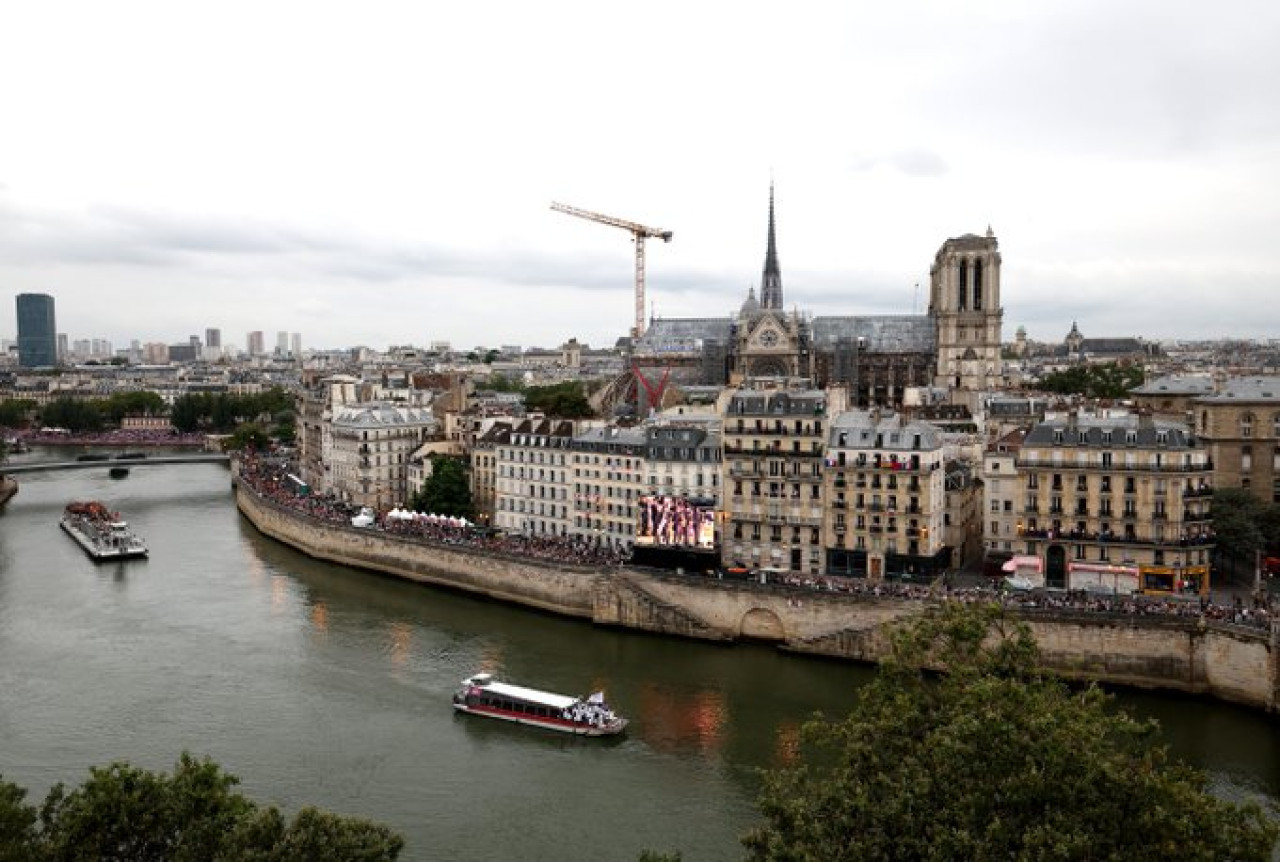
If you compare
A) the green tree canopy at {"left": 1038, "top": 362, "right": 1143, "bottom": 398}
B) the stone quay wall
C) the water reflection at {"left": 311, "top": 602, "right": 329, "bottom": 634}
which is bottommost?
the water reflection at {"left": 311, "top": 602, "right": 329, "bottom": 634}

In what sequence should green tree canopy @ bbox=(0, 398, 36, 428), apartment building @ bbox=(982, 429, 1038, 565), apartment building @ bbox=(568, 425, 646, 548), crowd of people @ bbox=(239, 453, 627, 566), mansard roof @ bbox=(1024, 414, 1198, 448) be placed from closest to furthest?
mansard roof @ bbox=(1024, 414, 1198, 448), apartment building @ bbox=(982, 429, 1038, 565), crowd of people @ bbox=(239, 453, 627, 566), apartment building @ bbox=(568, 425, 646, 548), green tree canopy @ bbox=(0, 398, 36, 428)

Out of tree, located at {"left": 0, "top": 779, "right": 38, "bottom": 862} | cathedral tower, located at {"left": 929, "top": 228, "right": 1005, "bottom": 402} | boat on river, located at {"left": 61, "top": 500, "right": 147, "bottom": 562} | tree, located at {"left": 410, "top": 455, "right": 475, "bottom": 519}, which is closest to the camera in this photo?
tree, located at {"left": 0, "top": 779, "right": 38, "bottom": 862}

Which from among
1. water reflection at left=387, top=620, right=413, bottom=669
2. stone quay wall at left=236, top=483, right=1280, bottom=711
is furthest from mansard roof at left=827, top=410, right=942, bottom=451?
water reflection at left=387, top=620, right=413, bottom=669

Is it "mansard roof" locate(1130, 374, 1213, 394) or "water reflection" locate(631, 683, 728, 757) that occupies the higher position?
"mansard roof" locate(1130, 374, 1213, 394)

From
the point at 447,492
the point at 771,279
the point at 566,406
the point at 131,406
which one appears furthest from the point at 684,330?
the point at 131,406

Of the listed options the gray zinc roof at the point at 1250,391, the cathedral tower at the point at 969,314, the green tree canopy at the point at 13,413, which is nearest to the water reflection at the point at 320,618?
the gray zinc roof at the point at 1250,391

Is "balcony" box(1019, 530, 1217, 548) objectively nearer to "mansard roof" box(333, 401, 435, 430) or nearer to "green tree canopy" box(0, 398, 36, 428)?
"mansard roof" box(333, 401, 435, 430)

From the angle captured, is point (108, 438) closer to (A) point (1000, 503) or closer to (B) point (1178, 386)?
(A) point (1000, 503)
